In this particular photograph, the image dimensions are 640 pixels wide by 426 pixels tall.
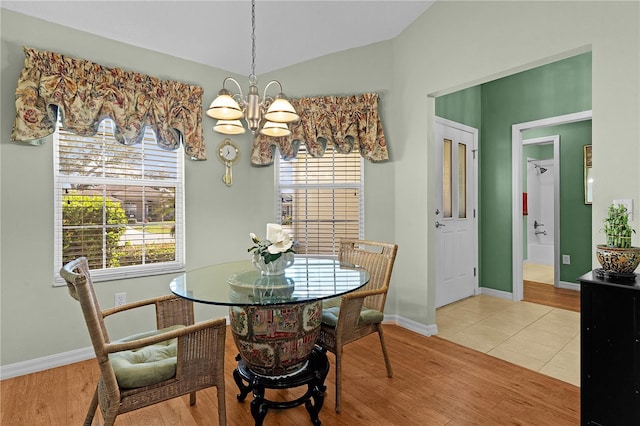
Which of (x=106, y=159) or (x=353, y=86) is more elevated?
(x=353, y=86)

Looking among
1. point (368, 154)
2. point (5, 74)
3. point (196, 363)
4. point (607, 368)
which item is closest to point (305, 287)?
point (196, 363)

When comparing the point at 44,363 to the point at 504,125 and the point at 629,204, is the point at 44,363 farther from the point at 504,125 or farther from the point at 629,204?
the point at 504,125

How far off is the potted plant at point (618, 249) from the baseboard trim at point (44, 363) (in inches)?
143

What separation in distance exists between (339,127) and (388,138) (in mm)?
519

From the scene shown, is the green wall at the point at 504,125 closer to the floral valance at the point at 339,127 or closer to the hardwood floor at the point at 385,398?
the floral valance at the point at 339,127

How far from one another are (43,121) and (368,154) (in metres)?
2.67

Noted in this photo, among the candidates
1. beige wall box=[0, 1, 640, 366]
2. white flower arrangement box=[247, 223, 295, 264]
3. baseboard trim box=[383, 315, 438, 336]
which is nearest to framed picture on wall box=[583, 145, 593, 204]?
beige wall box=[0, 1, 640, 366]

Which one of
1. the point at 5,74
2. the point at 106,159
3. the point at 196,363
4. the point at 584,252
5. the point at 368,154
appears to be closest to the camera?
the point at 196,363

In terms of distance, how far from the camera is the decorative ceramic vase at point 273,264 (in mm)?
2094

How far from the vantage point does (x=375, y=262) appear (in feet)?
8.57

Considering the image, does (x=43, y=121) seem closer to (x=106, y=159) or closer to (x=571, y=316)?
(x=106, y=159)

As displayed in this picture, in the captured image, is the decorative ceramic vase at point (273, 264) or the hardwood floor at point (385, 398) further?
the decorative ceramic vase at point (273, 264)

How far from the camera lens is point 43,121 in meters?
2.52

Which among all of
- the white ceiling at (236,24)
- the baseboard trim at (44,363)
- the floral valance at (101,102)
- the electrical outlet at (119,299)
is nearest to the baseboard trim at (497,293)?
the white ceiling at (236,24)
